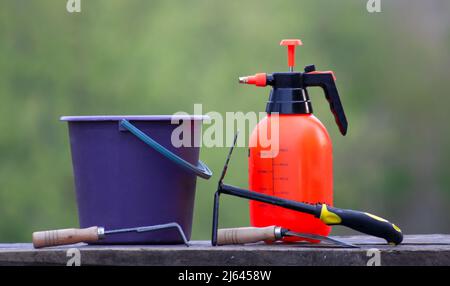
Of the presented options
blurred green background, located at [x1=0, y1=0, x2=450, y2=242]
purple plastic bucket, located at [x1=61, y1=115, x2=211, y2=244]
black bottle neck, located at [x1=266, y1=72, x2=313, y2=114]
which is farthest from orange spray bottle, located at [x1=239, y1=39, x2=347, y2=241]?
blurred green background, located at [x1=0, y1=0, x2=450, y2=242]

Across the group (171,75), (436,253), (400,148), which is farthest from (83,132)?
(400,148)

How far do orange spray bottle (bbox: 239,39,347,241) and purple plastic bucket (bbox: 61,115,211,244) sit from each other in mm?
112

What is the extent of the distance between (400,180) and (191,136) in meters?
3.05

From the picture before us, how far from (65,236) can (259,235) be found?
31cm

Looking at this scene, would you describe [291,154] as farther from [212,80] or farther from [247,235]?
[212,80]

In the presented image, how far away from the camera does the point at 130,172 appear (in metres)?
1.61

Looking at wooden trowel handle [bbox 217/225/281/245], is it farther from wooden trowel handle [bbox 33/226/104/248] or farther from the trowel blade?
wooden trowel handle [bbox 33/226/104/248]

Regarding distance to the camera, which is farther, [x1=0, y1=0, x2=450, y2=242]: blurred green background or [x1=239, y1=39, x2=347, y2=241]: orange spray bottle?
[x1=0, y1=0, x2=450, y2=242]: blurred green background

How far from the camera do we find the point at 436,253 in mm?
1506

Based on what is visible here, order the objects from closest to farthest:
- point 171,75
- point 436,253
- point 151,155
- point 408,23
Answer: point 436,253
point 151,155
point 171,75
point 408,23

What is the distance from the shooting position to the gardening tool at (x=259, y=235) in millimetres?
1597

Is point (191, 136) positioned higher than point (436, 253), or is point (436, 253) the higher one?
point (191, 136)

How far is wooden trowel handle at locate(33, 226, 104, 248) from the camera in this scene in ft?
5.17
